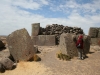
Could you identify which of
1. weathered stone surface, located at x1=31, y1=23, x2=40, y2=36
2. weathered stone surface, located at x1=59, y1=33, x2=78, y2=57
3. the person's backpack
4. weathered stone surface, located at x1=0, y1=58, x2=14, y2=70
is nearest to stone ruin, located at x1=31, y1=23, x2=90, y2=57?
weathered stone surface, located at x1=31, y1=23, x2=40, y2=36

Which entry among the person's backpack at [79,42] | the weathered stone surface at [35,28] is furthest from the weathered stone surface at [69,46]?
the weathered stone surface at [35,28]

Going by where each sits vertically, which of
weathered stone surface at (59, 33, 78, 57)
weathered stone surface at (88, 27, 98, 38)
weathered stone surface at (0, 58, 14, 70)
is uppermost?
weathered stone surface at (88, 27, 98, 38)

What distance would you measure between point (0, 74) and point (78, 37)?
474cm

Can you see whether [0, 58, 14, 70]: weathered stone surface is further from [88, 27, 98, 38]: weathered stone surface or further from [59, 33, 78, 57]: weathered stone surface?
[88, 27, 98, 38]: weathered stone surface

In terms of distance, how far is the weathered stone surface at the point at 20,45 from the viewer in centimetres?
779

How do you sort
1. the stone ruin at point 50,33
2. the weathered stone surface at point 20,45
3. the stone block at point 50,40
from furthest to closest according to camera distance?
the stone ruin at point 50,33 < the stone block at point 50,40 < the weathered stone surface at point 20,45

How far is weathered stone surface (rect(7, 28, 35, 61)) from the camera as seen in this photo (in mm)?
7789

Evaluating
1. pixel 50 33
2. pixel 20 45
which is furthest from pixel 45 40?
pixel 20 45

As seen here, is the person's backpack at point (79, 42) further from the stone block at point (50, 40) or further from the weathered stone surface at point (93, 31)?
the weathered stone surface at point (93, 31)

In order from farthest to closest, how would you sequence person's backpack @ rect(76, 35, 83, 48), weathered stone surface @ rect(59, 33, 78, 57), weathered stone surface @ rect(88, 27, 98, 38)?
weathered stone surface @ rect(88, 27, 98, 38) < weathered stone surface @ rect(59, 33, 78, 57) < person's backpack @ rect(76, 35, 83, 48)

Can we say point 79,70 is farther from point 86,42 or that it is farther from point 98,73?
point 86,42

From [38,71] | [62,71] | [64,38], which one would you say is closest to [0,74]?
[38,71]

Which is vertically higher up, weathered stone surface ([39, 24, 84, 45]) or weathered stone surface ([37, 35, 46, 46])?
weathered stone surface ([39, 24, 84, 45])

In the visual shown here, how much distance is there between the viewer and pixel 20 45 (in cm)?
795
